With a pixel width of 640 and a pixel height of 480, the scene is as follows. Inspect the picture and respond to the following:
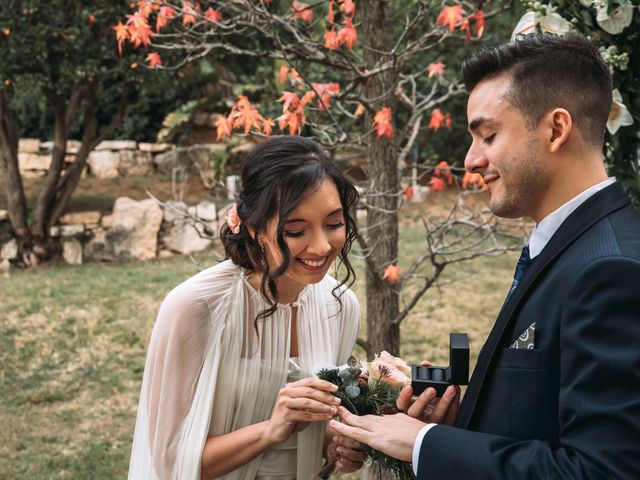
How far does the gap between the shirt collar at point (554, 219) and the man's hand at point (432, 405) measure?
1.48ft

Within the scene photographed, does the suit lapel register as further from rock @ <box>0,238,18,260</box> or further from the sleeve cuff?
rock @ <box>0,238,18,260</box>

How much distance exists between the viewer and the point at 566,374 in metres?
1.49

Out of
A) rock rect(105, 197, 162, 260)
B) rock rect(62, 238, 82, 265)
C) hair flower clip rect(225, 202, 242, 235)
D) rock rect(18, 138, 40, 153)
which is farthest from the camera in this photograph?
rock rect(18, 138, 40, 153)

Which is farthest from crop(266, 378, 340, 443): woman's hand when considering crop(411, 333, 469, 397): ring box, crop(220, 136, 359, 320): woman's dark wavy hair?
crop(220, 136, 359, 320): woman's dark wavy hair

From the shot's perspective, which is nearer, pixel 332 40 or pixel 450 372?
pixel 450 372

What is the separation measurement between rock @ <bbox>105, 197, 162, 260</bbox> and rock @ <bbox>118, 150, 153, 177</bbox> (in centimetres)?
375

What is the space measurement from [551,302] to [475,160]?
1.32 feet

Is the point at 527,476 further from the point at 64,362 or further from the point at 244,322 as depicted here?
the point at 64,362

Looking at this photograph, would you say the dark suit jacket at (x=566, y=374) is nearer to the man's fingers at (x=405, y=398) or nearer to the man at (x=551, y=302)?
the man at (x=551, y=302)

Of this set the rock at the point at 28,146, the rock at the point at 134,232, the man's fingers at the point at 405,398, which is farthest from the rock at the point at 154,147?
the man's fingers at the point at 405,398

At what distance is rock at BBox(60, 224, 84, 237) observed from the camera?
12.2 m

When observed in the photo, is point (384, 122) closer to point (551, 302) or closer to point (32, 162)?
point (551, 302)

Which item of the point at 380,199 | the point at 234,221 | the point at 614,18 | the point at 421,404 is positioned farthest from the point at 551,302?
the point at 380,199

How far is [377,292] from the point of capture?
15.9 ft
